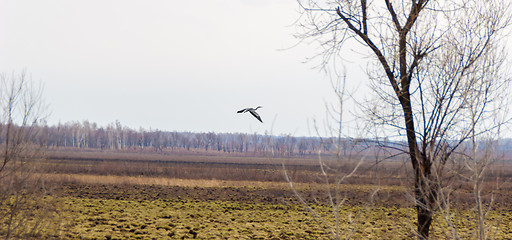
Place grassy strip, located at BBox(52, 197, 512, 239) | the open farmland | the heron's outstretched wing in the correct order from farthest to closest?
grassy strip, located at BBox(52, 197, 512, 239) < the open farmland < the heron's outstretched wing

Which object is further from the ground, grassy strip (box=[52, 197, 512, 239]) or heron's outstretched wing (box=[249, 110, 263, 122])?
heron's outstretched wing (box=[249, 110, 263, 122])

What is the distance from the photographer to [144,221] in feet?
49.2

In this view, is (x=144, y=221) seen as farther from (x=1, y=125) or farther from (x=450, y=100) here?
(x=450, y=100)

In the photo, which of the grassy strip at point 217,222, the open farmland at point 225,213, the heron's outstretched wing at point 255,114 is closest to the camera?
the heron's outstretched wing at point 255,114

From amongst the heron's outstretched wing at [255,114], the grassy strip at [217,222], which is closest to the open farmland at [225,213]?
the grassy strip at [217,222]

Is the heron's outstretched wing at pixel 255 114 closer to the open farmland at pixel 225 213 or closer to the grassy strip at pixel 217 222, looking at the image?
the open farmland at pixel 225 213

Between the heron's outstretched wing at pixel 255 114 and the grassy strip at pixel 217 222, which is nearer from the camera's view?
the heron's outstretched wing at pixel 255 114

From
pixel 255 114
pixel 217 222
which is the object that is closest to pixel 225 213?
pixel 217 222

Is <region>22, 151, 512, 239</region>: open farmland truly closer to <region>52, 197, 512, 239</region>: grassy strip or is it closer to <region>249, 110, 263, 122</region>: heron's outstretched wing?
<region>52, 197, 512, 239</region>: grassy strip

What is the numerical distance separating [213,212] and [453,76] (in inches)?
461

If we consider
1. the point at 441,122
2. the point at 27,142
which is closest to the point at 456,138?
the point at 441,122

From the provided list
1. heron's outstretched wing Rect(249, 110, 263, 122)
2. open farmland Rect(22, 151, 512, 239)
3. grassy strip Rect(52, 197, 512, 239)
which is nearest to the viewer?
heron's outstretched wing Rect(249, 110, 263, 122)

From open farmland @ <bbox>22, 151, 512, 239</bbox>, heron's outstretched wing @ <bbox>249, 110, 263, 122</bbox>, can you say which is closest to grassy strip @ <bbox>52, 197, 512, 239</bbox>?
open farmland @ <bbox>22, 151, 512, 239</bbox>

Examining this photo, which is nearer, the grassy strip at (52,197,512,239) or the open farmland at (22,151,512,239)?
the open farmland at (22,151,512,239)
